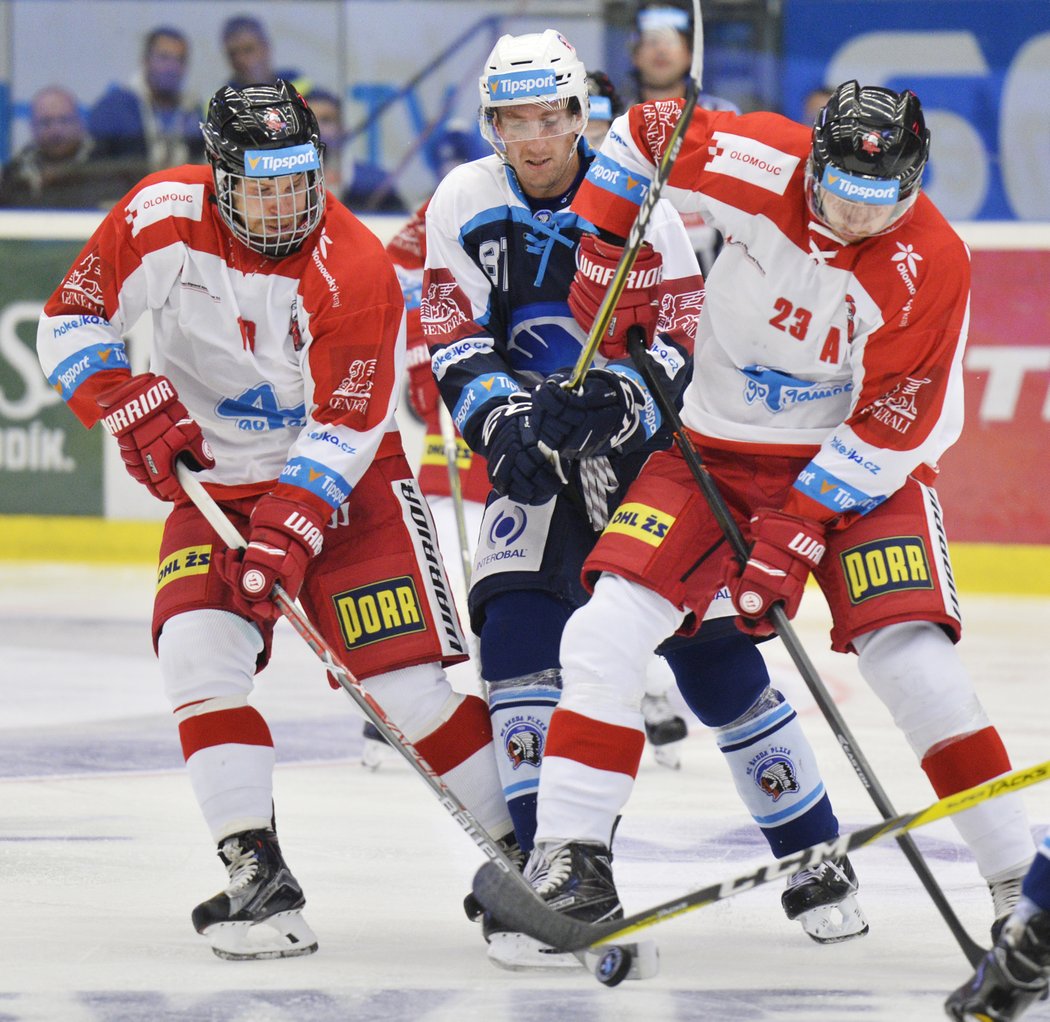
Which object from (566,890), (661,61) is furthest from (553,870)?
(661,61)

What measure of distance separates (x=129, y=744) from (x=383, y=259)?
1632mm

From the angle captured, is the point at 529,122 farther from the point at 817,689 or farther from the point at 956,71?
the point at 956,71

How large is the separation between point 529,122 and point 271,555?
731mm

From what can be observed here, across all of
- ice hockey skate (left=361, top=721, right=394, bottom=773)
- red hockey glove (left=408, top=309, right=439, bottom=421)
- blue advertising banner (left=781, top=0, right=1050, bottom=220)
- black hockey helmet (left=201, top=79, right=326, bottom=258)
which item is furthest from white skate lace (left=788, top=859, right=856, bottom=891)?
blue advertising banner (left=781, top=0, right=1050, bottom=220)

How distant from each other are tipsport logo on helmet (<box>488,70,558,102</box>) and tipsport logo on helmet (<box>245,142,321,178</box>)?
0.30 meters

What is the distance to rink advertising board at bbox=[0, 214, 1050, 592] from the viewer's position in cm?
618

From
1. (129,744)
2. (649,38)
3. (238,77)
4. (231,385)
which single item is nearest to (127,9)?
(238,77)

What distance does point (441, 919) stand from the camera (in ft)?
9.78

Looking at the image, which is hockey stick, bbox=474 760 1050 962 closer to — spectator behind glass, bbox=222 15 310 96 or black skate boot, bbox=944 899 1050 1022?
black skate boot, bbox=944 899 1050 1022

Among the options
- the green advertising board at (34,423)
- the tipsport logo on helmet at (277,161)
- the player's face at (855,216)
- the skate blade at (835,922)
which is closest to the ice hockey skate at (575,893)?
the skate blade at (835,922)

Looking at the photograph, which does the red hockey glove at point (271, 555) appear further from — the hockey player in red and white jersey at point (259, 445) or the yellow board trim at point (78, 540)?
the yellow board trim at point (78, 540)

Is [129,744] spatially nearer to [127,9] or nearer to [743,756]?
[743,756]

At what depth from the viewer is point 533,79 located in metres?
2.92

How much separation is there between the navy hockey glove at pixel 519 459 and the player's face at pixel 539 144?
13.5 inches
